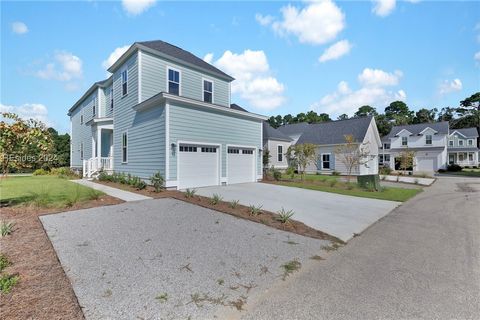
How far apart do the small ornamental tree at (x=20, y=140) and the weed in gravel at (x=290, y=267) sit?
6.96m

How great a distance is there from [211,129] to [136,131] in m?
4.19

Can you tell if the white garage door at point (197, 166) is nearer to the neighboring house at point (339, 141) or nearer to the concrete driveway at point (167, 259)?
the concrete driveway at point (167, 259)

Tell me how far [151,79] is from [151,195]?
7310 mm

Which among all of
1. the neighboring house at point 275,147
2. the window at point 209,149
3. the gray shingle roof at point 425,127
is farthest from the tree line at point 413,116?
the window at point 209,149

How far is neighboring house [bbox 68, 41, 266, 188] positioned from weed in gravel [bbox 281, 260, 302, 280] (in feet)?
26.6

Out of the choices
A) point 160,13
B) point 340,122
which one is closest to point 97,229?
point 160,13

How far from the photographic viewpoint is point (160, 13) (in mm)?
10508

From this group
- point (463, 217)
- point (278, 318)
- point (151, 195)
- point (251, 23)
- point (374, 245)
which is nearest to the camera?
point (278, 318)

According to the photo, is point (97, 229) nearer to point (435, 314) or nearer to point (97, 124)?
point (435, 314)

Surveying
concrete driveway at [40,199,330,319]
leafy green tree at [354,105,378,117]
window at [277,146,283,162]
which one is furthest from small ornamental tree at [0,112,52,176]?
leafy green tree at [354,105,378,117]

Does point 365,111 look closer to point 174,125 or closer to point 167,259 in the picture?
point 174,125

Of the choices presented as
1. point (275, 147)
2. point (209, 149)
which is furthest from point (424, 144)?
point (209, 149)

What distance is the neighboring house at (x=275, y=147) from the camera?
1056 inches

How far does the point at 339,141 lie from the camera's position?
26703 mm
